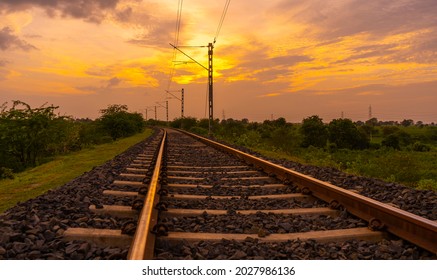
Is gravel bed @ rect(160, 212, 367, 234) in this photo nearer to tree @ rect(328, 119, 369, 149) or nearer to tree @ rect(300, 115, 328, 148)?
tree @ rect(300, 115, 328, 148)

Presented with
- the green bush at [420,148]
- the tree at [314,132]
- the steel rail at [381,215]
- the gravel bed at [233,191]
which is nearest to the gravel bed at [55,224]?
the gravel bed at [233,191]

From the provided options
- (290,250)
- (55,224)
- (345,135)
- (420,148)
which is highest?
(55,224)

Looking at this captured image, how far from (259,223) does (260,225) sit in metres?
0.08

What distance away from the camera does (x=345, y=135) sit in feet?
221

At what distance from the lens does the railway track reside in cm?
337

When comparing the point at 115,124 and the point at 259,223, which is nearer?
the point at 259,223

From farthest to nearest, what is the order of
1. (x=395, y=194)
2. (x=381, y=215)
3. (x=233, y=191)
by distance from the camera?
(x=233, y=191)
(x=395, y=194)
(x=381, y=215)

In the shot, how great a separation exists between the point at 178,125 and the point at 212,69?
47789 millimetres

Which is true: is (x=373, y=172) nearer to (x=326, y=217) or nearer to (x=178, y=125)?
(x=326, y=217)

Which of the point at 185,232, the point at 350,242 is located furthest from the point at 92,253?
the point at 350,242

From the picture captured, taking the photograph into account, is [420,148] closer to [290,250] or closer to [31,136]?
[31,136]

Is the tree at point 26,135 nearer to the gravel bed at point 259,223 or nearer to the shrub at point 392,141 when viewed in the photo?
the gravel bed at point 259,223

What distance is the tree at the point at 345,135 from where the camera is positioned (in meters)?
66.6

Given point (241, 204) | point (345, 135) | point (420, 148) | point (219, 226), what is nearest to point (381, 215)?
point (219, 226)
